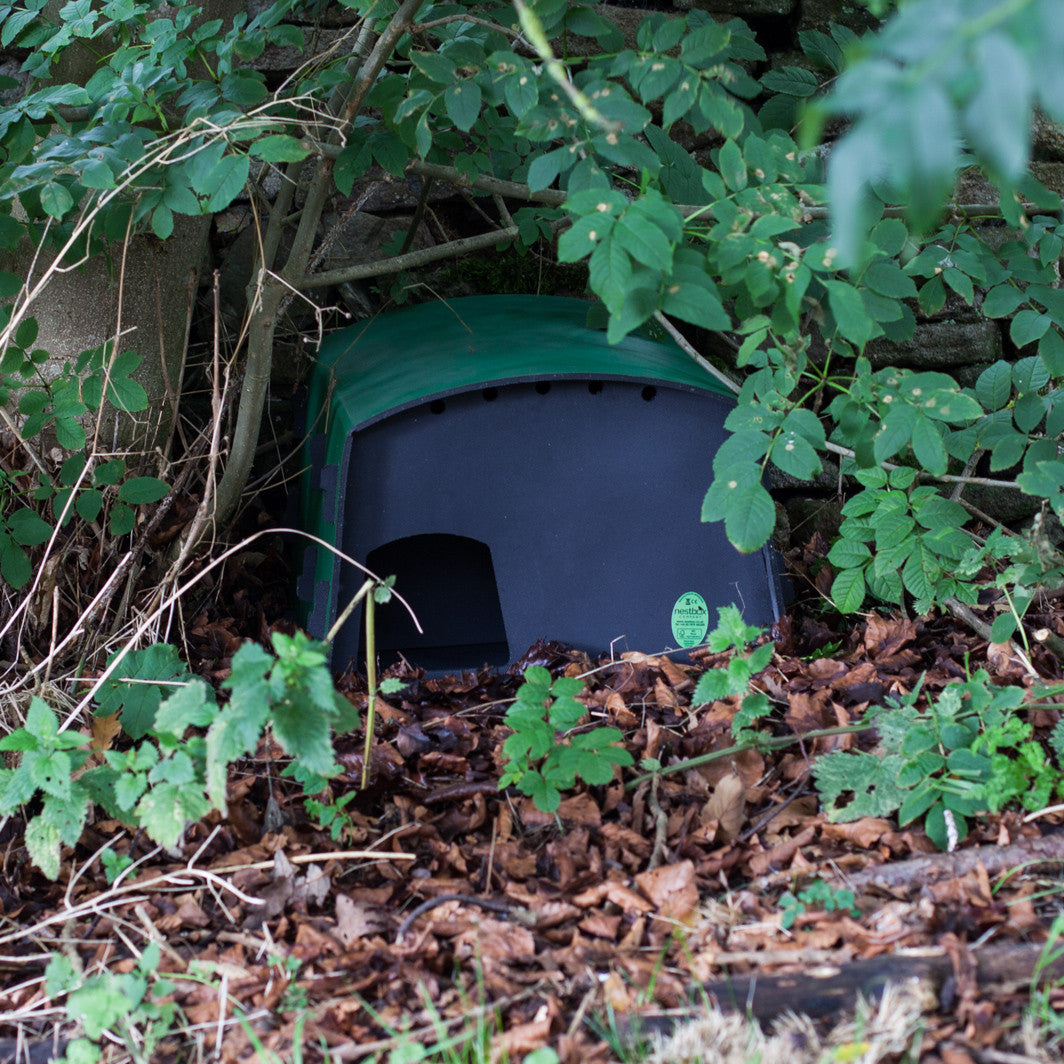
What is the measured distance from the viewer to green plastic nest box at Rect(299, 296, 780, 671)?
2.39 meters

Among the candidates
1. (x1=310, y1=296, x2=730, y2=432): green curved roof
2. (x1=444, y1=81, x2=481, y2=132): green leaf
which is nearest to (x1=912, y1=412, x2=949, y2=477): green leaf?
(x1=310, y1=296, x2=730, y2=432): green curved roof

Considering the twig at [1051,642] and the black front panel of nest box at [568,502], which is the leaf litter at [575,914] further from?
the black front panel of nest box at [568,502]

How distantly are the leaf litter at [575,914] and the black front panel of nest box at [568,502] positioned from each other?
0.36 m

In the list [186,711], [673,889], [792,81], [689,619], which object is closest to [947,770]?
[673,889]

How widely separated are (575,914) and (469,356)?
1405 millimetres

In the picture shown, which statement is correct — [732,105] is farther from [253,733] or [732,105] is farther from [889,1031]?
[889,1031]

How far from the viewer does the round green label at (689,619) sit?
2520 mm

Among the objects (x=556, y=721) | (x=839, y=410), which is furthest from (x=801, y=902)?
(x=839, y=410)

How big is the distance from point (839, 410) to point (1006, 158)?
1.47 metres

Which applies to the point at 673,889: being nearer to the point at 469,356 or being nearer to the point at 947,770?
the point at 947,770

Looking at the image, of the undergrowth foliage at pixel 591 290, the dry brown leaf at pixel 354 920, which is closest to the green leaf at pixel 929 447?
the undergrowth foliage at pixel 591 290

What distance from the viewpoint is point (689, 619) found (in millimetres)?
2527

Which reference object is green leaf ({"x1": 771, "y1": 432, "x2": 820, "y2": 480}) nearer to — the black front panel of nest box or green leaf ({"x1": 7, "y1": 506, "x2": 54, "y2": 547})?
the black front panel of nest box

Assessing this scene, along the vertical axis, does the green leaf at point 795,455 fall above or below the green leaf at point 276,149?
below
